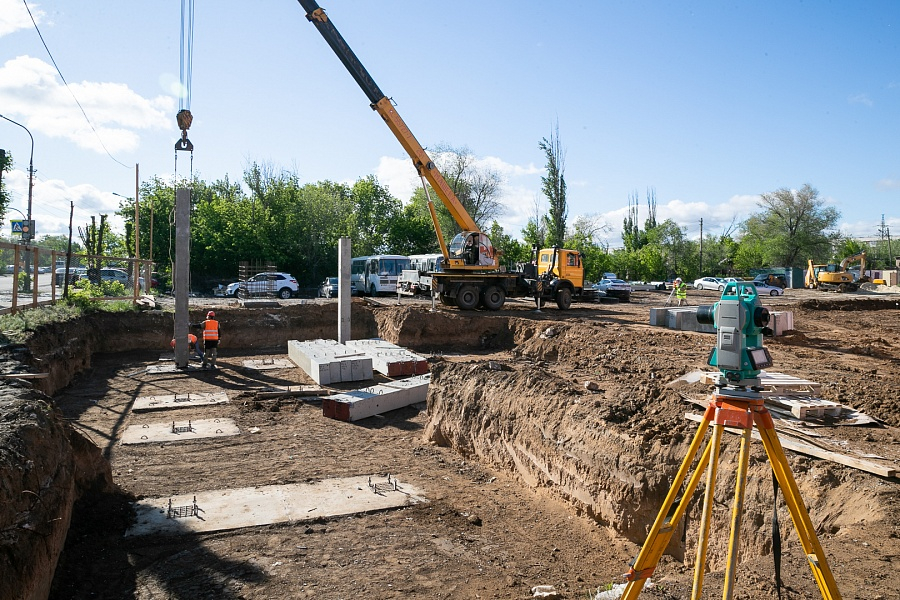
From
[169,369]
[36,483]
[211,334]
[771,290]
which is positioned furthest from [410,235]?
[36,483]

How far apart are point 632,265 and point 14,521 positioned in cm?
5667

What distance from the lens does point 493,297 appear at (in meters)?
23.0

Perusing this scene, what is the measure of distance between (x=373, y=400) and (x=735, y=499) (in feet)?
30.2

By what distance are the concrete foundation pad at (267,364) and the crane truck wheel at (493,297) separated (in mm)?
8130

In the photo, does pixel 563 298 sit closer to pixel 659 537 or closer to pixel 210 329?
pixel 210 329

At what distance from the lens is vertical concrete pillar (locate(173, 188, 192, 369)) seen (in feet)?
49.8

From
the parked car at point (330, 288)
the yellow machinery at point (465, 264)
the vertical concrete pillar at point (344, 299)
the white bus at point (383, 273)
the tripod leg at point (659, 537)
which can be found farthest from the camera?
the parked car at point (330, 288)

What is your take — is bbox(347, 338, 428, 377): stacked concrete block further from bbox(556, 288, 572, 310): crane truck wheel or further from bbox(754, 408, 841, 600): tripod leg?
bbox(754, 408, 841, 600): tripod leg

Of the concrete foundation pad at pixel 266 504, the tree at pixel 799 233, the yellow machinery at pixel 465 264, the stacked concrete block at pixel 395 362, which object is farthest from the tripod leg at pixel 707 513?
the tree at pixel 799 233

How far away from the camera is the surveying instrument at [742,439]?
2.96 meters

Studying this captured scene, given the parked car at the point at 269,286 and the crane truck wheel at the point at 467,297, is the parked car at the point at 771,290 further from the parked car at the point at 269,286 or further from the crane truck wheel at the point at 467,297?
the parked car at the point at 269,286

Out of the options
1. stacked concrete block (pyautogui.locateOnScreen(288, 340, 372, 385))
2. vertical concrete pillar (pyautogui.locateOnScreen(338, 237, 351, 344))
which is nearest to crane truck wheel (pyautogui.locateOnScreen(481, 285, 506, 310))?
vertical concrete pillar (pyautogui.locateOnScreen(338, 237, 351, 344))

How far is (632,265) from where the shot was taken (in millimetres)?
57000

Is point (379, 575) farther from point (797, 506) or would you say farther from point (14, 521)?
point (797, 506)
